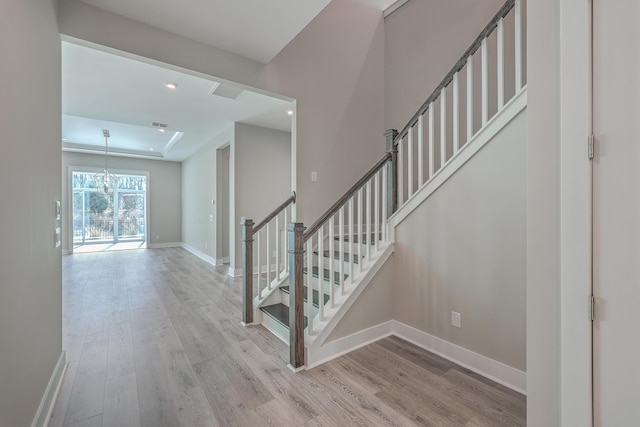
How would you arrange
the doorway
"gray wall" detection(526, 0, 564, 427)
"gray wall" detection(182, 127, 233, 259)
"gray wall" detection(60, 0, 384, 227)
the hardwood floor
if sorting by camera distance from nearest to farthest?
"gray wall" detection(526, 0, 564, 427), the hardwood floor, "gray wall" detection(60, 0, 384, 227), "gray wall" detection(182, 127, 233, 259), the doorway

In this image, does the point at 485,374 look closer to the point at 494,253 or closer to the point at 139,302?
the point at 494,253

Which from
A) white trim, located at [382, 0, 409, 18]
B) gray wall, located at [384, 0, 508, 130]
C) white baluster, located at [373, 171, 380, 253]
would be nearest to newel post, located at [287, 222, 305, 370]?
white baluster, located at [373, 171, 380, 253]

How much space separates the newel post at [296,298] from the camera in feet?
7.02

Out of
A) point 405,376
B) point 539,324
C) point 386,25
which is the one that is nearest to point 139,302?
point 405,376

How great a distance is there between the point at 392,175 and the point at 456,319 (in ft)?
4.68

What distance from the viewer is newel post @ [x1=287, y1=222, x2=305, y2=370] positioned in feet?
7.02

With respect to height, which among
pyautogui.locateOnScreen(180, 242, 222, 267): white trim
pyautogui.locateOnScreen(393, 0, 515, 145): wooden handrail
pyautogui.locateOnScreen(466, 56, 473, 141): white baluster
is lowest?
pyautogui.locateOnScreen(180, 242, 222, 267): white trim

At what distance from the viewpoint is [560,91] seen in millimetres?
1065

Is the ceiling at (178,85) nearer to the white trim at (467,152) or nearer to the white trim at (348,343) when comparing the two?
the white trim at (467,152)

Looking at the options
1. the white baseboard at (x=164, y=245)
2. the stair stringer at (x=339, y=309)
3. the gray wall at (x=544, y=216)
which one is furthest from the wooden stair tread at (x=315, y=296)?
the white baseboard at (x=164, y=245)

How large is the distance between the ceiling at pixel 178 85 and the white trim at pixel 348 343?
269 centimetres

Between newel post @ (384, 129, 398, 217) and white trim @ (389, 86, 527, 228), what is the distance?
0.12 metres

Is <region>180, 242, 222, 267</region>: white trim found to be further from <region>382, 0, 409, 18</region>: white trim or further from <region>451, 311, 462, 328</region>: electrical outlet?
<region>382, 0, 409, 18</region>: white trim

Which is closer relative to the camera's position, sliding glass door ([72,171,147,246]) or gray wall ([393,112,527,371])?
gray wall ([393,112,527,371])
